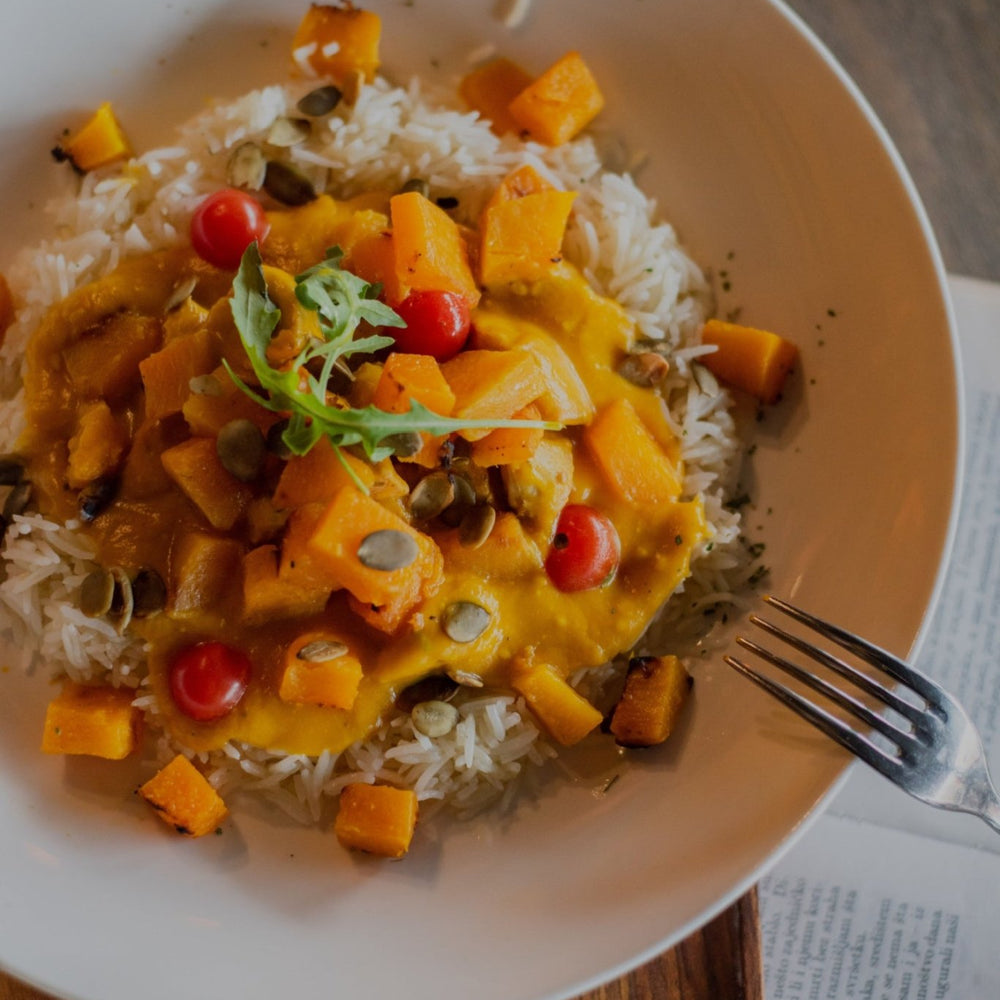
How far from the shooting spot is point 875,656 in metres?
2.83

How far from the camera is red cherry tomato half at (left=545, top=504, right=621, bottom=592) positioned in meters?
3.02

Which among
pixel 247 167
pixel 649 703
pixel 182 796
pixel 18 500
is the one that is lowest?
pixel 649 703

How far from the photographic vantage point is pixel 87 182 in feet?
11.7

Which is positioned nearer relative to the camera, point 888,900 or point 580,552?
point 580,552

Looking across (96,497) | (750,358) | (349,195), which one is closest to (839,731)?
(750,358)

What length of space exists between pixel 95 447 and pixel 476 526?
122 cm

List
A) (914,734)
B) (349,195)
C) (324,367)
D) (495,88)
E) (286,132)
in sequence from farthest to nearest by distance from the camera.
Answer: (495,88) → (349,195) → (286,132) → (914,734) → (324,367)

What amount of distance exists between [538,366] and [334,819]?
5.26 ft

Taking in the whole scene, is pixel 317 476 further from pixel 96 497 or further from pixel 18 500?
pixel 18 500

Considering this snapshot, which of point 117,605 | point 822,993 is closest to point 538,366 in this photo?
point 117,605

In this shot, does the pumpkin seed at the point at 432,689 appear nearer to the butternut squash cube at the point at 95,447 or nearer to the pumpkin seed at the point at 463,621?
the pumpkin seed at the point at 463,621

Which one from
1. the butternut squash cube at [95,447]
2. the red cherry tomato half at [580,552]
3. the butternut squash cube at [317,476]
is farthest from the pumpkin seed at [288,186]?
the red cherry tomato half at [580,552]

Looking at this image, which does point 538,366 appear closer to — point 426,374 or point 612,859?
→ point 426,374

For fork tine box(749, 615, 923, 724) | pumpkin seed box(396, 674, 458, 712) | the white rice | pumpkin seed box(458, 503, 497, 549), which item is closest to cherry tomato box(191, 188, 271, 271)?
the white rice
